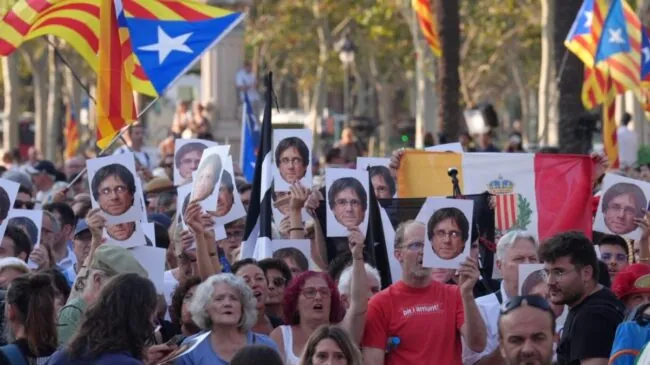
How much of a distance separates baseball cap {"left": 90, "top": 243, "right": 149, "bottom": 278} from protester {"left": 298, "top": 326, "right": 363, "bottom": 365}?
1.41 m

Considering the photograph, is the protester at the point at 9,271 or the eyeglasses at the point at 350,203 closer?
the protester at the point at 9,271

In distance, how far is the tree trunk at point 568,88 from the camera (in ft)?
67.2

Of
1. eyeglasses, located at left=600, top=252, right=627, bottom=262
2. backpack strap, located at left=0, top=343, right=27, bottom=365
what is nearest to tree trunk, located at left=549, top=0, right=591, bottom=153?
A: eyeglasses, located at left=600, top=252, right=627, bottom=262

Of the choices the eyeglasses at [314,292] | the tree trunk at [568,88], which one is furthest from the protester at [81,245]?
the tree trunk at [568,88]

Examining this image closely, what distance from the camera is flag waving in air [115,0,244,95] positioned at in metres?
13.4

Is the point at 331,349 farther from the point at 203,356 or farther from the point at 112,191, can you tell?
the point at 112,191

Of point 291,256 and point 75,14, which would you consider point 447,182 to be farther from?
point 75,14

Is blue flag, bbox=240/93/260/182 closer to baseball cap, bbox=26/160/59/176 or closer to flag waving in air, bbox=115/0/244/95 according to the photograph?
baseball cap, bbox=26/160/59/176

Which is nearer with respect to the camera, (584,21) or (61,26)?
(61,26)

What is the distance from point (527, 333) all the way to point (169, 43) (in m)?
7.43

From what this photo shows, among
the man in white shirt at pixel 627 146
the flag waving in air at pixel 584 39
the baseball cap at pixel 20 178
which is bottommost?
the baseball cap at pixel 20 178

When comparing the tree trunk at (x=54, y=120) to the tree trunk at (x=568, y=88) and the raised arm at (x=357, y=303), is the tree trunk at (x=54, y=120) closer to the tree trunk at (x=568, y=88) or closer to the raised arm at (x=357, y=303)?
the tree trunk at (x=568, y=88)

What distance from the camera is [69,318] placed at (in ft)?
28.2

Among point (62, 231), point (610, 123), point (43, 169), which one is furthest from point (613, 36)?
point (62, 231)
